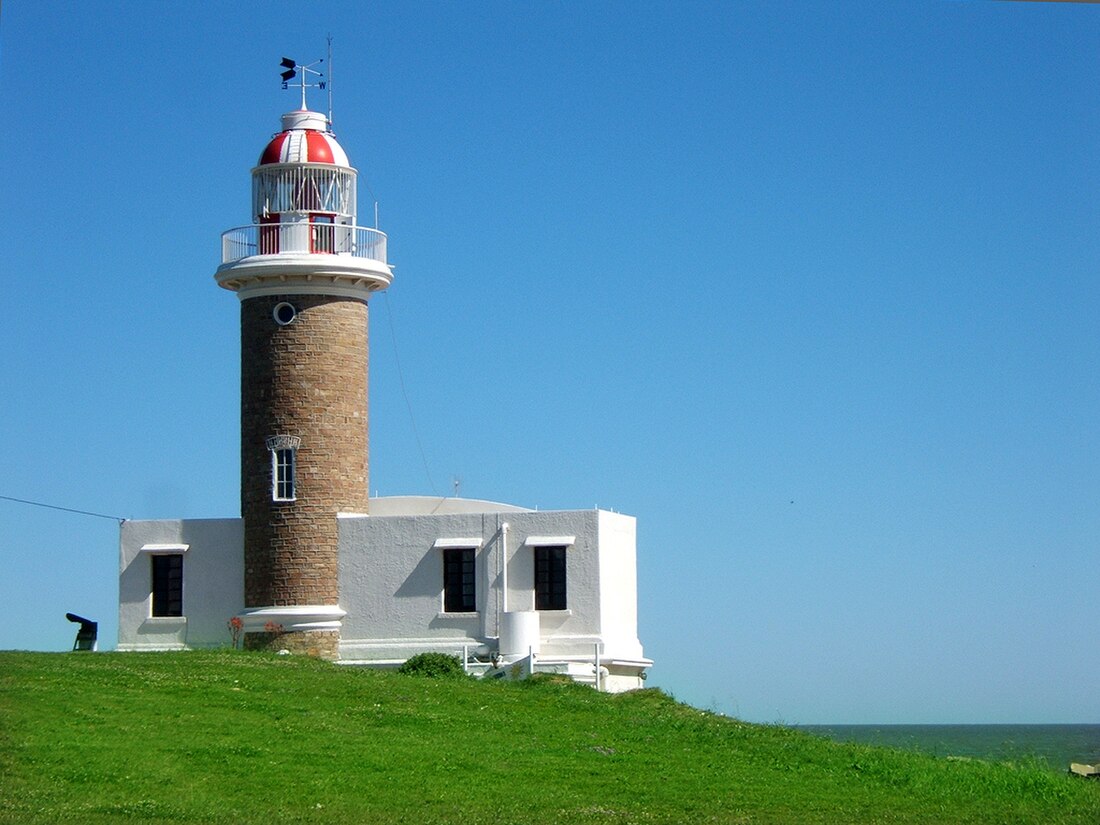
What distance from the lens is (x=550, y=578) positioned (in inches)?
1171

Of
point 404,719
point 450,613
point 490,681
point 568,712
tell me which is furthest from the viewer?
point 450,613

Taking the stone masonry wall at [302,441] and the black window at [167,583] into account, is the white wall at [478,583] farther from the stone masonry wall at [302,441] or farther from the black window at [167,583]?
the black window at [167,583]

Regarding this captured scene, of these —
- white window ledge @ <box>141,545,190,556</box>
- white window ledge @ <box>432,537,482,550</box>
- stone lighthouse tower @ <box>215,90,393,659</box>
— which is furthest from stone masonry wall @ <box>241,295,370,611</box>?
white window ledge @ <box>432,537,482,550</box>

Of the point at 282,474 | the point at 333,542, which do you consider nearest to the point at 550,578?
the point at 333,542

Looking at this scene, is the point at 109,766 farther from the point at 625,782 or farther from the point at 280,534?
the point at 280,534

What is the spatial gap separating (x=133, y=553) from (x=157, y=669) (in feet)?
21.2

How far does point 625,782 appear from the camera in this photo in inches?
750

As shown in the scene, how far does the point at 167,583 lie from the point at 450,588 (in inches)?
206

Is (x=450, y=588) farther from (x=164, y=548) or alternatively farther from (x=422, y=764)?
(x=422, y=764)

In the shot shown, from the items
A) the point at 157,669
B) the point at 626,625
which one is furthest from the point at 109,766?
the point at 626,625

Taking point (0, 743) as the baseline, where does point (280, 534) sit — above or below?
above

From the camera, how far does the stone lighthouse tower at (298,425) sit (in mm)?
30406

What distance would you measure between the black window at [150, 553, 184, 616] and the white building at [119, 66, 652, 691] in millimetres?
39

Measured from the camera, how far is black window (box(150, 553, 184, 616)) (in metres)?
31.6
